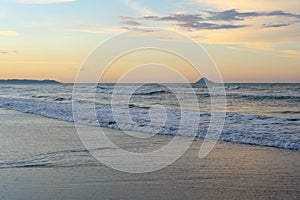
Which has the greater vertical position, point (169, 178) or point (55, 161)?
point (55, 161)

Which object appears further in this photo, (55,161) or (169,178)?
(55,161)

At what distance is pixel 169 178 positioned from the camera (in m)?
7.72

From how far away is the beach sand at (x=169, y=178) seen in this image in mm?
6656

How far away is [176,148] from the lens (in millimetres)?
11305

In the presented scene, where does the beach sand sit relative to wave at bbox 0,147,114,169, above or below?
below

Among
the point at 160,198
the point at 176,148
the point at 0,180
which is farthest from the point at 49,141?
the point at 160,198

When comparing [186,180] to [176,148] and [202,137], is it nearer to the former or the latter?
[176,148]

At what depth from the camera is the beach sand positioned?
6.66 m

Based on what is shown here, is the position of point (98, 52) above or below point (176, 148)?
above

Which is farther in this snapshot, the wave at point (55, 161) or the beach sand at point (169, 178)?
the wave at point (55, 161)

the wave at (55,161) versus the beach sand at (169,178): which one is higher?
the wave at (55,161)

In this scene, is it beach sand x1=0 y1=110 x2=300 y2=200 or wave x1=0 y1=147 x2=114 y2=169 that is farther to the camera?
wave x1=0 y1=147 x2=114 y2=169

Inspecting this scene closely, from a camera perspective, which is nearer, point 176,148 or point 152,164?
point 152,164

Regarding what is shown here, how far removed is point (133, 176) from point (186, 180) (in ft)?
3.40
